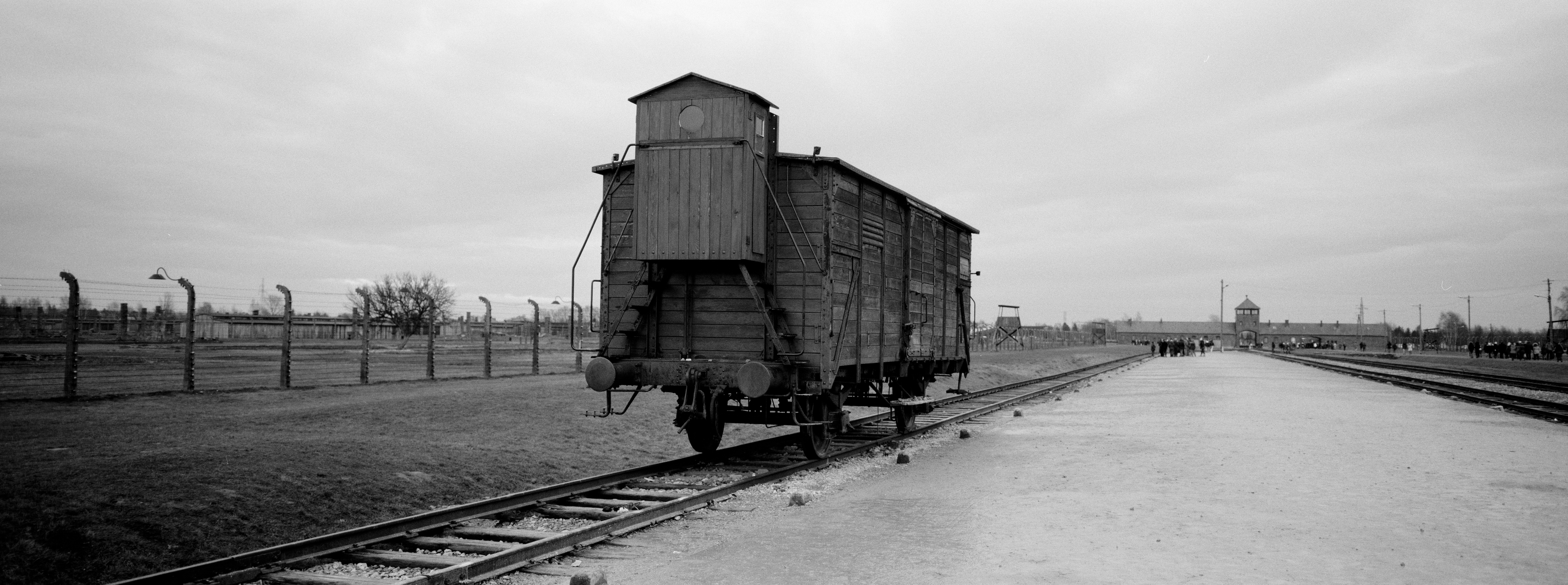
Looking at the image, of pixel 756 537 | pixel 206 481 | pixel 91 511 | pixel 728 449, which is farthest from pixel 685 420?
pixel 91 511

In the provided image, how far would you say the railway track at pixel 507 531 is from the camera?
223 inches

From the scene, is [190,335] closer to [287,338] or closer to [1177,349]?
[287,338]

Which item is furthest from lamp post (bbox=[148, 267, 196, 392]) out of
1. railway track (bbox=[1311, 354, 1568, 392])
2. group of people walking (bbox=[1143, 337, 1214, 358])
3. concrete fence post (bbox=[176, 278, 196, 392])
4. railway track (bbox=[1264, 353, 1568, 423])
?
group of people walking (bbox=[1143, 337, 1214, 358])

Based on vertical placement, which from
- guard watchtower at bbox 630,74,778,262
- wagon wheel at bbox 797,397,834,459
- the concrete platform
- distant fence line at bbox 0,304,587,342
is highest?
guard watchtower at bbox 630,74,778,262

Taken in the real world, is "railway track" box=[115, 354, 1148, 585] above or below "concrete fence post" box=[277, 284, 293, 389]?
below

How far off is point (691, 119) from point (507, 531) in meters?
5.19

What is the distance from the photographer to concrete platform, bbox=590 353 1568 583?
6184 millimetres

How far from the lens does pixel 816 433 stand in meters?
11.2

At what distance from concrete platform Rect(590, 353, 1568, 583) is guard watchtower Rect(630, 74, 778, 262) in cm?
308

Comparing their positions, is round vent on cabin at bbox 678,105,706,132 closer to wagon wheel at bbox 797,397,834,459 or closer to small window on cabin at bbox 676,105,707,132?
small window on cabin at bbox 676,105,707,132

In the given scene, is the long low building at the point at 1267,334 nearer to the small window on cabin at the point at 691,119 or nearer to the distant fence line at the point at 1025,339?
the distant fence line at the point at 1025,339

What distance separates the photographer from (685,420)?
426 inches

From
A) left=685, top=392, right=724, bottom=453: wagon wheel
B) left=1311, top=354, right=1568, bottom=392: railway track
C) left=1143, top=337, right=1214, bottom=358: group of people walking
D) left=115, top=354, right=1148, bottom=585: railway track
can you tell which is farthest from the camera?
left=1143, top=337, right=1214, bottom=358: group of people walking

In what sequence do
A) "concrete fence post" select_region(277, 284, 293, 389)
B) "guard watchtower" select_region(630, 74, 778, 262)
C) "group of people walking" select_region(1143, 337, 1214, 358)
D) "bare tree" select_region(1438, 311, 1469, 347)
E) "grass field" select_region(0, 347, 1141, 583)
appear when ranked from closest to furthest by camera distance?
"grass field" select_region(0, 347, 1141, 583) → "guard watchtower" select_region(630, 74, 778, 262) → "concrete fence post" select_region(277, 284, 293, 389) → "group of people walking" select_region(1143, 337, 1214, 358) → "bare tree" select_region(1438, 311, 1469, 347)
